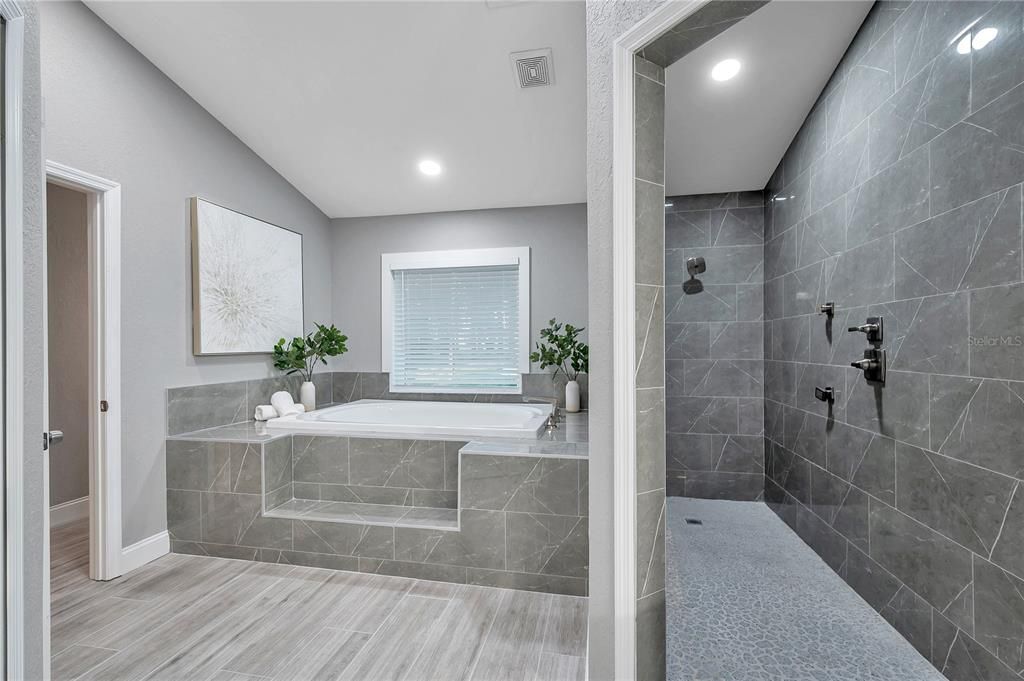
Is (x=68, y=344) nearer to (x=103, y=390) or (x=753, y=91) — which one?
(x=103, y=390)

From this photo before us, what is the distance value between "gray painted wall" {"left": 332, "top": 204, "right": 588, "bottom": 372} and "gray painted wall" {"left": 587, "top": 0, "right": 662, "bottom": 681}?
2266mm

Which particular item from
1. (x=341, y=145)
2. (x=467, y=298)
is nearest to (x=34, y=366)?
(x=341, y=145)

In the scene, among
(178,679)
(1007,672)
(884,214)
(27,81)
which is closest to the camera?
(27,81)

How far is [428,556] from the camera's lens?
7.47 ft

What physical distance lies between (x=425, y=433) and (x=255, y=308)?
158 cm

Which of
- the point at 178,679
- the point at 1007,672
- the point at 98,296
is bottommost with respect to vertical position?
the point at 178,679

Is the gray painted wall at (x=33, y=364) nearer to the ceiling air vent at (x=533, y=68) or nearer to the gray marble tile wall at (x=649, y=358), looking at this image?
the gray marble tile wall at (x=649, y=358)

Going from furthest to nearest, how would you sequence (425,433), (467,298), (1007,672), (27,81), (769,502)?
(467,298) < (769,502) < (425,433) < (1007,672) < (27,81)

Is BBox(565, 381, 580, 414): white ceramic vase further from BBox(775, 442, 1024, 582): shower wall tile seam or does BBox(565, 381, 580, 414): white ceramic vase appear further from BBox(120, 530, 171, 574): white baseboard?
BBox(120, 530, 171, 574): white baseboard

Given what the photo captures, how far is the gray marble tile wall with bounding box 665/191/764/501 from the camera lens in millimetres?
3203

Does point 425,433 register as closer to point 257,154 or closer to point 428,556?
point 428,556

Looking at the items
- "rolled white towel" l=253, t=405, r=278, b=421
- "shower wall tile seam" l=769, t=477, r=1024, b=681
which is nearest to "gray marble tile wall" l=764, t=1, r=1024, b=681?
"shower wall tile seam" l=769, t=477, r=1024, b=681

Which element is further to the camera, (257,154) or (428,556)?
(257,154)

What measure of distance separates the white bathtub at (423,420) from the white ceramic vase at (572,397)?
16 centimetres
